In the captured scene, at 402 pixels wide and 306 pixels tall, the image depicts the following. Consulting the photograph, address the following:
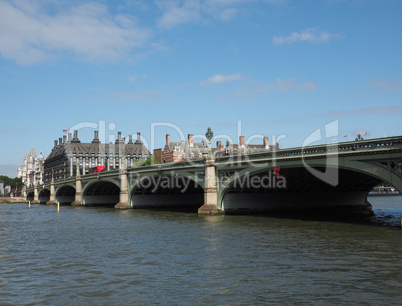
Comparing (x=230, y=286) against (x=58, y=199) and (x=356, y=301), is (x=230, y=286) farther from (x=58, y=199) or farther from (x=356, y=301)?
(x=58, y=199)

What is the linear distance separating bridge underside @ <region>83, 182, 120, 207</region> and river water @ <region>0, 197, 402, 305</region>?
69.2m

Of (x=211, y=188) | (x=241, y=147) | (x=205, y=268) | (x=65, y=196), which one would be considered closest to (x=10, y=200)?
(x=65, y=196)

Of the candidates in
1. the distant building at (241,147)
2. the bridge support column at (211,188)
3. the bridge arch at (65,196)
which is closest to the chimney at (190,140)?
the distant building at (241,147)

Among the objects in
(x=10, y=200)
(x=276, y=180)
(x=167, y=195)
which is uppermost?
(x=276, y=180)

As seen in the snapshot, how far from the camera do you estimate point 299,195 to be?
6662 centimetres

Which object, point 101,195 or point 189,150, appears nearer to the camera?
point 101,195

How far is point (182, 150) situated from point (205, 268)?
432 feet

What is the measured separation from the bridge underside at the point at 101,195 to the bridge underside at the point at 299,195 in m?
51.2

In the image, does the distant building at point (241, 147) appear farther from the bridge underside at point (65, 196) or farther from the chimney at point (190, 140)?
the bridge underside at point (65, 196)

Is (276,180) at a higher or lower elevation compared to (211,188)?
higher

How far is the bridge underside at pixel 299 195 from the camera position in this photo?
58156 mm

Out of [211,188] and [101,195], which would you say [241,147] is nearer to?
[101,195]

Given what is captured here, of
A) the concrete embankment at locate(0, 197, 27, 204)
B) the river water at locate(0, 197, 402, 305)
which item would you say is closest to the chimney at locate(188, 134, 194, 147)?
the concrete embankment at locate(0, 197, 27, 204)

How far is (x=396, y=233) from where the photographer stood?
117 feet
